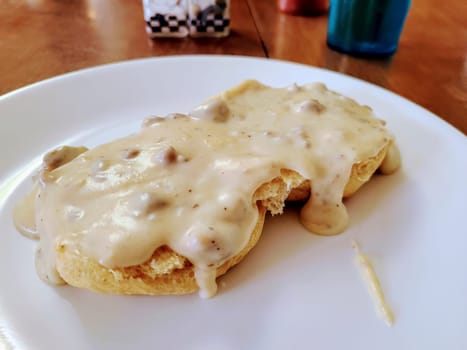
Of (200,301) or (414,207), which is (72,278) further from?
(414,207)

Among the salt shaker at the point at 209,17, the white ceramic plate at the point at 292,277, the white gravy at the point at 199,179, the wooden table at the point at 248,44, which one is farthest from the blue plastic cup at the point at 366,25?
the white gravy at the point at 199,179

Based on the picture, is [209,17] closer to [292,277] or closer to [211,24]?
[211,24]

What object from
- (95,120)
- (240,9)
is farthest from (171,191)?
(240,9)

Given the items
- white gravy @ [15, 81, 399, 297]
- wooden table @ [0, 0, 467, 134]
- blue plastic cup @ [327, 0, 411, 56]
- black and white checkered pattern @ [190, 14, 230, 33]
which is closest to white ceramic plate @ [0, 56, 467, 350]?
white gravy @ [15, 81, 399, 297]

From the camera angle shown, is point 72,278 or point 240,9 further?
point 240,9

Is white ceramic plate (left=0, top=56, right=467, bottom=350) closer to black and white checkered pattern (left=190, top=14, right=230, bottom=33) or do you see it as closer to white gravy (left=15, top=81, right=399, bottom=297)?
white gravy (left=15, top=81, right=399, bottom=297)
